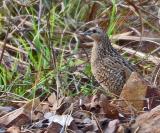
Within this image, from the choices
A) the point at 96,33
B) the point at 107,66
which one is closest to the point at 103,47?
the point at 96,33

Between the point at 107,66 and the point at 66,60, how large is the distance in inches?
35.7

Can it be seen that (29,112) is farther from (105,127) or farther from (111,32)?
(111,32)

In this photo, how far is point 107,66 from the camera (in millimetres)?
6070

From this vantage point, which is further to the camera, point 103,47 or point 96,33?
point 96,33

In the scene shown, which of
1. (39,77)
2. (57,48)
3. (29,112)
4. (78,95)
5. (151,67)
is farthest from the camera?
(57,48)

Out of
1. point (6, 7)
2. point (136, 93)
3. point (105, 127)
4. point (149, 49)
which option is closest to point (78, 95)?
point (136, 93)

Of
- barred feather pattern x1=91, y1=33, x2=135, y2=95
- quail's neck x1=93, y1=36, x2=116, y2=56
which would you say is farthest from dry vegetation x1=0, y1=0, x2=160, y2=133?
quail's neck x1=93, y1=36, x2=116, y2=56

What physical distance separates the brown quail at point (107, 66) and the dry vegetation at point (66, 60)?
131 millimetres

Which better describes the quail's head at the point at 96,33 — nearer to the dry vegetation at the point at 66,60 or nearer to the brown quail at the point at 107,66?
the brown quail at the point at 107,66

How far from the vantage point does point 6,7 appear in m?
7.75

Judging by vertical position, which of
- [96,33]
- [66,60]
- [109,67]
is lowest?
[109,67]

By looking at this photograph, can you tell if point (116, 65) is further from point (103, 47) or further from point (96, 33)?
point (96, 33)

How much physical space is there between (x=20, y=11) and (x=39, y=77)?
2252mm

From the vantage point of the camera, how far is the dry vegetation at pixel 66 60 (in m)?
4.41
